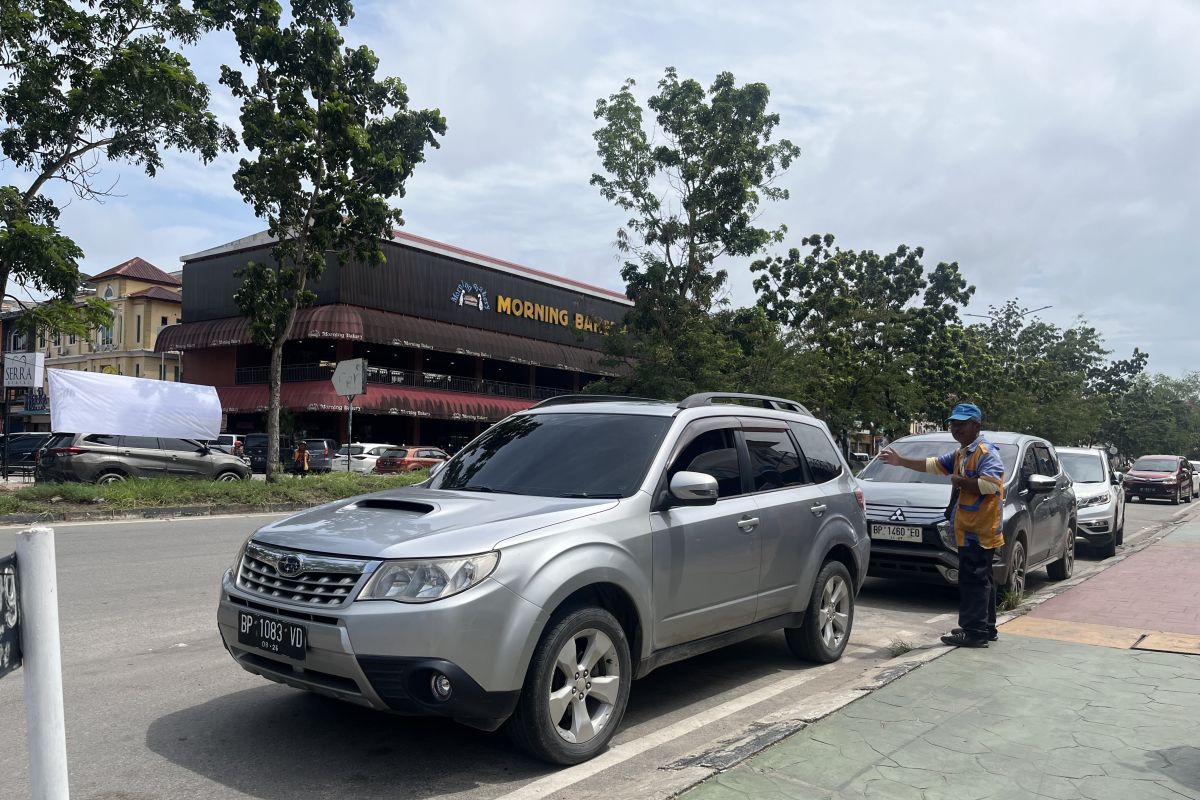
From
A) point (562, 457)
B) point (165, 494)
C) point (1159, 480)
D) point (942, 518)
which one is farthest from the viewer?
point (1159, 480)

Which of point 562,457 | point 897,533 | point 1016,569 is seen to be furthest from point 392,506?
point 1016,569

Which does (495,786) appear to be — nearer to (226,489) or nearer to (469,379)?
(226,489)

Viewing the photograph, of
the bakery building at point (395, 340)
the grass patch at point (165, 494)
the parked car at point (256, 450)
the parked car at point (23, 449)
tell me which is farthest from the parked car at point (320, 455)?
the grass patch at point (165, 494)

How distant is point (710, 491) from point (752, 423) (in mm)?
1346

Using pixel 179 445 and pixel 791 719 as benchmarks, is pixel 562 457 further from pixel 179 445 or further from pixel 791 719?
pixel 179 445

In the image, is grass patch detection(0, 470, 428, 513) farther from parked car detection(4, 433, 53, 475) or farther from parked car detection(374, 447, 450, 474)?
parked car detection(4, 433, 53, 475)

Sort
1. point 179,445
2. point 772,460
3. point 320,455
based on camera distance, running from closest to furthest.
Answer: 1. point 772,460
2. point 179,445
3. point 320,455

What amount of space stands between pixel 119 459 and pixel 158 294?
41.9 metres

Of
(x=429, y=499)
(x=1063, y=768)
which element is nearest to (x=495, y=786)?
(x=429, y=499)

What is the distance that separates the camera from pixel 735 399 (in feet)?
20.5

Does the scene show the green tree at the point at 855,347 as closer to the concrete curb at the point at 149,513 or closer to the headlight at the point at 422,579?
the concrete curb at the point at 149,513

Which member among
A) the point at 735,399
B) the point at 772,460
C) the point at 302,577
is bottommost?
the point at 302,577

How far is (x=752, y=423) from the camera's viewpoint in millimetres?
6066

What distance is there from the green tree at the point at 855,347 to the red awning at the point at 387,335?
314 inches
